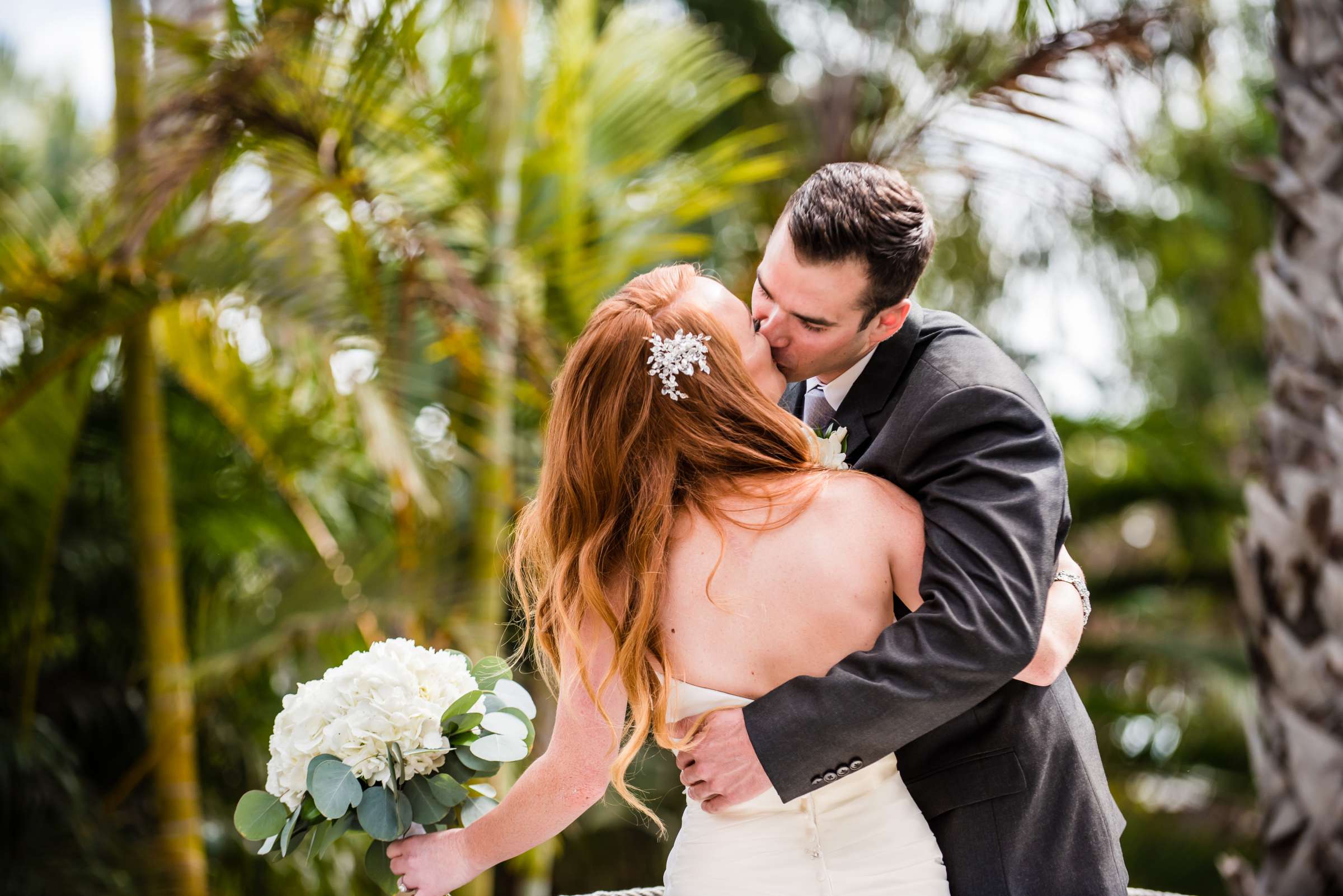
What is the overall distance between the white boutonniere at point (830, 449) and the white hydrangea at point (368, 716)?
2.51 feet

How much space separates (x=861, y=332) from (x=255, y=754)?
416 cm

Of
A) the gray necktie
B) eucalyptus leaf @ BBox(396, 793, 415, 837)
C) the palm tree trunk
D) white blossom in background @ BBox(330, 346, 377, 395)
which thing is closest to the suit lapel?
the gray necktie

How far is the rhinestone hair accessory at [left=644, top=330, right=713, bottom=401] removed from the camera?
1858mm

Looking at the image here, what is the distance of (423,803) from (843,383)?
1.10m

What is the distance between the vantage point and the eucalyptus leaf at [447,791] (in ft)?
6.61

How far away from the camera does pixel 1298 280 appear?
3320mm

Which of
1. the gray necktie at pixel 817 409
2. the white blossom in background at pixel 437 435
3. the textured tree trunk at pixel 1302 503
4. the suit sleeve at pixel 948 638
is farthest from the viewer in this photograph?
the white blossom in background at pixel 437 435

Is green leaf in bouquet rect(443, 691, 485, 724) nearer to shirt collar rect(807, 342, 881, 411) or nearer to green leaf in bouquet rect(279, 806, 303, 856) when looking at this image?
green leaf in bouquet rect(279, 806, 303, 856)

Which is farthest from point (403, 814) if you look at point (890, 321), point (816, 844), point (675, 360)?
point (890, 321)

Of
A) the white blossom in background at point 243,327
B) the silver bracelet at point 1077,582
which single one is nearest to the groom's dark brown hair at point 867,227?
the silver bracelet at point 1077,582

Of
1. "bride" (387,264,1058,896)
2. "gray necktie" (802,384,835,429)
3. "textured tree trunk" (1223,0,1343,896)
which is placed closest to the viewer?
"bride" (387,264,1058,896)

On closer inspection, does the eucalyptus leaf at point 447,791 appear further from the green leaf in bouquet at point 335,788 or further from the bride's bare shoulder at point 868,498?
the bride's bare shoulder at point 868,498

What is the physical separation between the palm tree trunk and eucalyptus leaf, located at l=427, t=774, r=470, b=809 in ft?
7.81

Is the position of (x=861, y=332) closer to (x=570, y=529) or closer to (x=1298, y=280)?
(x=570, y=529)
